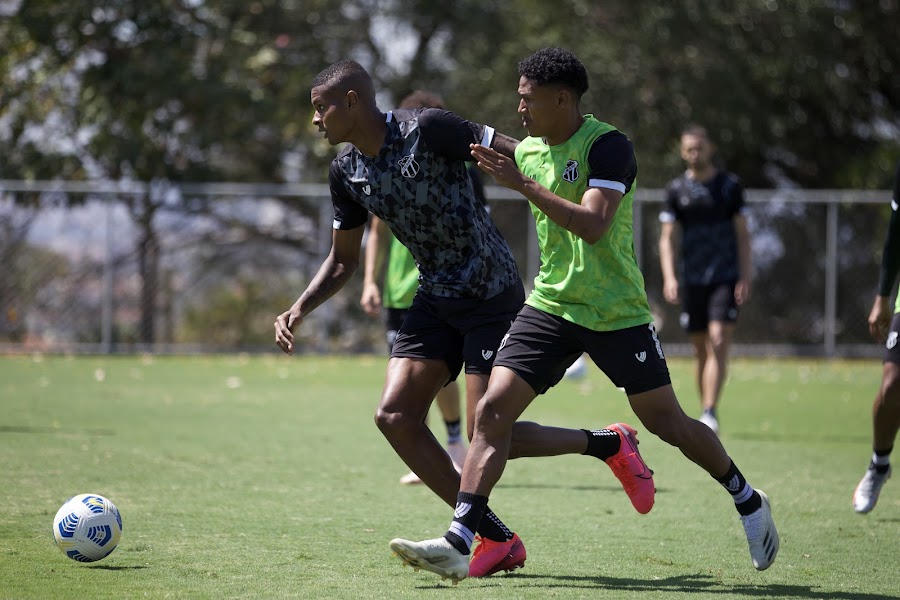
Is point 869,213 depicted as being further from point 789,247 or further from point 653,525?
point 653,525

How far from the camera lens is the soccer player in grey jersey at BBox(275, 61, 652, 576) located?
5.24m

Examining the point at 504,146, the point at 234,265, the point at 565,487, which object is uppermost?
the point at 504,146

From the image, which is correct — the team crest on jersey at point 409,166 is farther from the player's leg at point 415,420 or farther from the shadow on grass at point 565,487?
the shadow on grass at point 565,487

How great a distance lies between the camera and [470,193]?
17.5ft

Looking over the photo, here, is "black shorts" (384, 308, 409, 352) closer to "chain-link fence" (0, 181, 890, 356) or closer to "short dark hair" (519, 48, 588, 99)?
"short dark hair" (519, 48, 588, 99)

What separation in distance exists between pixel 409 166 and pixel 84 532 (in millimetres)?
2078

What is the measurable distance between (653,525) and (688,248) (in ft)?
15.7

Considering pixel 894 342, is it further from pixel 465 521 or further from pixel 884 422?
pixel 465 521

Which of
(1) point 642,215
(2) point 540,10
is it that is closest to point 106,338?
(1) point 642,215

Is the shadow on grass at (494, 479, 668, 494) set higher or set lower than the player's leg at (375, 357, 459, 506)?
lower

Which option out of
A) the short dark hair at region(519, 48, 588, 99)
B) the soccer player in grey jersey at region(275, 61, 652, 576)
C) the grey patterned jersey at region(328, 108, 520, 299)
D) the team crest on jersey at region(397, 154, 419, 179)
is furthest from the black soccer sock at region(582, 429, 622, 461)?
the short dark hair at region(519, 48, 588, 99)

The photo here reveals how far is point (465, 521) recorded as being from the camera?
4844 mm

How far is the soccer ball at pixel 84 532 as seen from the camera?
5121mm

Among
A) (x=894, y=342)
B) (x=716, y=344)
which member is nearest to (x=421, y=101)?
(x=894, y=342)
